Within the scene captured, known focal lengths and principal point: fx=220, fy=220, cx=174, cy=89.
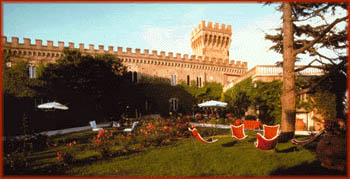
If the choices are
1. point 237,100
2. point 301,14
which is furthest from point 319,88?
point 301,14

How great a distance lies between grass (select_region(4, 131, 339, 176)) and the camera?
483cm

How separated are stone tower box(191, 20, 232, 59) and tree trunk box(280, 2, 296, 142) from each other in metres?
24.5

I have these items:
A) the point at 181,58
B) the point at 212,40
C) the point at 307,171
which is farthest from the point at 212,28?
the point at 307,171

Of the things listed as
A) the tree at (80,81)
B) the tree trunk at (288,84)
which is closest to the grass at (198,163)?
the tree trunk at (288,84)

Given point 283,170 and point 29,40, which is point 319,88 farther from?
point 29,40

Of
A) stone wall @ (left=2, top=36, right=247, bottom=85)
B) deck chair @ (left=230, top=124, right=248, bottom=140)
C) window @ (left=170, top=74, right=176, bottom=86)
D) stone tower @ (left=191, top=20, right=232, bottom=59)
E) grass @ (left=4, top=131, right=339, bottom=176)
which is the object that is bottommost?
grass @ (left=4, top=131, right=339, bottom=176)

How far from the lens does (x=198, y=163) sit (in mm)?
5504

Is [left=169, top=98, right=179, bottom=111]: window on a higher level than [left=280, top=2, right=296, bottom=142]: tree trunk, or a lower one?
lower

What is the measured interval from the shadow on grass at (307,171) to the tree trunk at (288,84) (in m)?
3.05

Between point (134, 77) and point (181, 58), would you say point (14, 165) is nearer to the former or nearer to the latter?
point (134, 77)

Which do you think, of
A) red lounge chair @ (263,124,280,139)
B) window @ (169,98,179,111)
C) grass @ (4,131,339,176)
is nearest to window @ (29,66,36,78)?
window @ (169,98,179,111)

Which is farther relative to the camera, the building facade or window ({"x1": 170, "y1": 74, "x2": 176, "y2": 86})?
window ({"x1": 170, "y1": 74, "x2": 176, "y2": 86})

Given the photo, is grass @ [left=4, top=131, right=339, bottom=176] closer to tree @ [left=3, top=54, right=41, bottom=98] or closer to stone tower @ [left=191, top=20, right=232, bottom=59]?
tree @ [left=3, top=54, right=41, bottom=98]

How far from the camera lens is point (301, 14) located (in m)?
8.46
